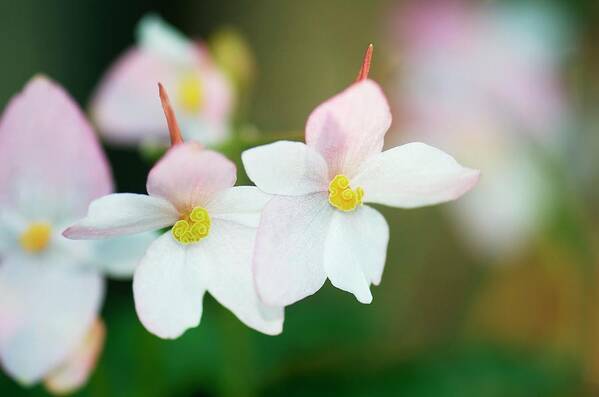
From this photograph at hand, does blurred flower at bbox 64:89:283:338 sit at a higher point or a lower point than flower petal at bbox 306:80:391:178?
lower

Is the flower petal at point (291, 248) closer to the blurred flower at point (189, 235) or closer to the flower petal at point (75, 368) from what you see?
the blurred flower at point (189, 235)

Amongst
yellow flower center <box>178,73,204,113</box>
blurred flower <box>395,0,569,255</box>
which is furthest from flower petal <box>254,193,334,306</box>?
blurred flower <box>395,0,569,255</box>

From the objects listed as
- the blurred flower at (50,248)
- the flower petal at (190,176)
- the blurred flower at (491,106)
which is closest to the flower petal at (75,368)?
the blurred flower at (50,248)

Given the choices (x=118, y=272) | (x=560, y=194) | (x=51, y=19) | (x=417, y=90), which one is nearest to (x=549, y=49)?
(x=417, y=90)

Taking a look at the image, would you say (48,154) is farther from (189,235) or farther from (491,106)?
(491,106)

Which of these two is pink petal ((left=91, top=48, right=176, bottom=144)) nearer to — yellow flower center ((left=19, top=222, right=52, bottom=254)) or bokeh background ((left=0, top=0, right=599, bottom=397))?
bokeh background ((left=0, top=0, right=599, bottom=397))

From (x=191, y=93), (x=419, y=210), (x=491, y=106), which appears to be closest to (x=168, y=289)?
(x=191, y=93)

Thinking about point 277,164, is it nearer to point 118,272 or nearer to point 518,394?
point 118,272
